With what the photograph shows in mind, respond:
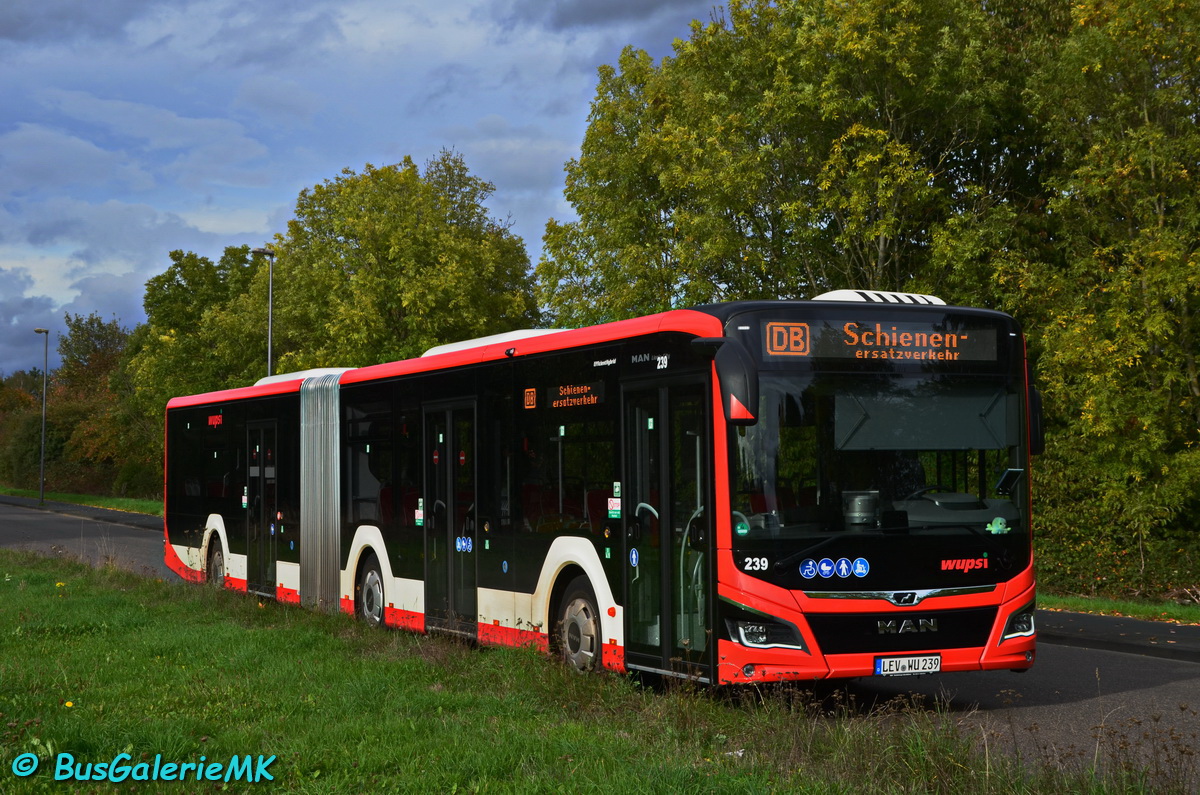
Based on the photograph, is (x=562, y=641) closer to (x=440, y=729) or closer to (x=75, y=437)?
(x=440, y=729)

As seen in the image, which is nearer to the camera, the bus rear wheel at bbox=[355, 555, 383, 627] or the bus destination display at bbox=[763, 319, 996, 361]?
the bus destination display at bbox=[763, 319, 996, 361]

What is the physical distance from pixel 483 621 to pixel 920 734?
263 inches

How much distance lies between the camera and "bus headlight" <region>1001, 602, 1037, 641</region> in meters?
9.90

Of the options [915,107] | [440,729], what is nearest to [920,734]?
[440,729]

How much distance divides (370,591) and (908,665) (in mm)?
8149

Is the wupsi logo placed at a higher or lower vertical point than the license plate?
higher

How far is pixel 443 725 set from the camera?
8.21m

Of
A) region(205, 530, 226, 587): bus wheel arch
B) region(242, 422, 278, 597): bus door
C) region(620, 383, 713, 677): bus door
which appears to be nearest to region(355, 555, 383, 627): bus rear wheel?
region(242, 422, 278, 597): bus door

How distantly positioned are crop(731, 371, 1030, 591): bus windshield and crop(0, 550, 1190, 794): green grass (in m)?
1.01

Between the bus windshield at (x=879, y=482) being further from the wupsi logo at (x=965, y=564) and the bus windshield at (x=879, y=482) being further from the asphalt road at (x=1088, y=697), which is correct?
the asphalt road at (x=1088, y=697)

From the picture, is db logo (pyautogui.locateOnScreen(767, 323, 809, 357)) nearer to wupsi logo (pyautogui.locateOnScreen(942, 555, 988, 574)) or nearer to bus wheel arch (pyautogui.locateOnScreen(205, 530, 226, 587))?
wupsi logo (pyautogui.locateOnScreen(942, 555, 988, 574))

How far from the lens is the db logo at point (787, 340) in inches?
379

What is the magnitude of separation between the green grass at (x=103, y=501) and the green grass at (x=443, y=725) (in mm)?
40161

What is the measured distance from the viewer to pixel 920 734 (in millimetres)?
7195
